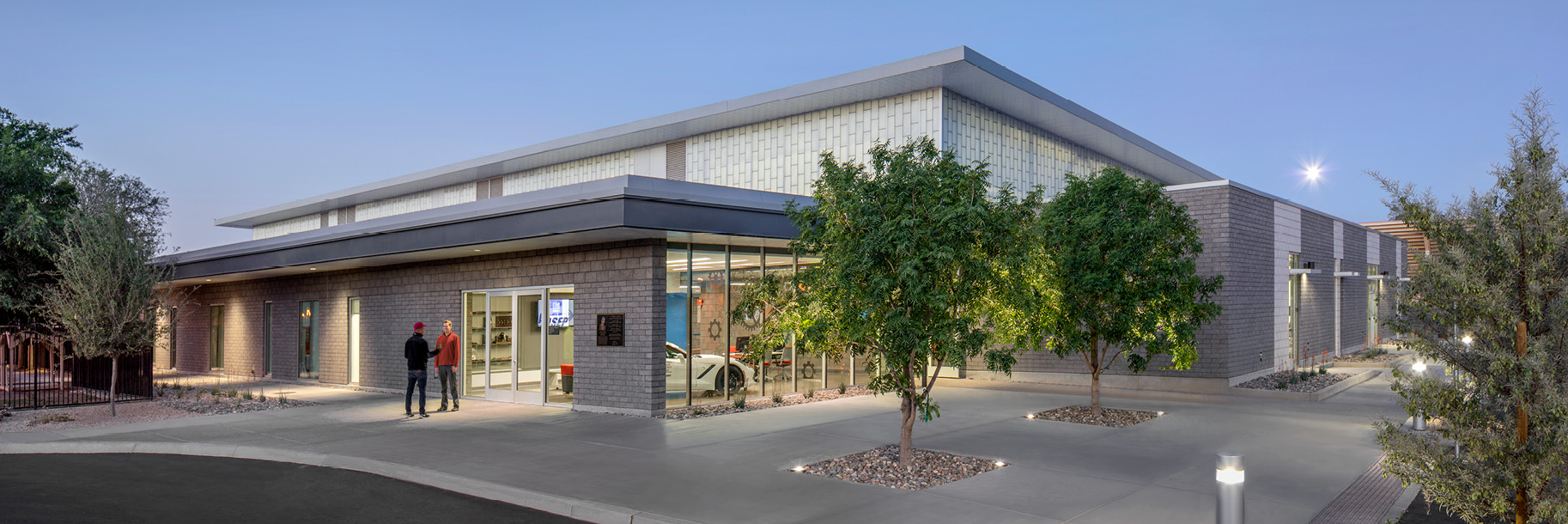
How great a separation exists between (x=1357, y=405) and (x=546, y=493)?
14302mm

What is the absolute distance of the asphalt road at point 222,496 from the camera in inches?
299

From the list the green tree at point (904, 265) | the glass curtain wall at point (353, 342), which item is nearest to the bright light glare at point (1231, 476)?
the green tree at point (904, 265)

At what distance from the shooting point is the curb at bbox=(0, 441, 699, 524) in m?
7.44

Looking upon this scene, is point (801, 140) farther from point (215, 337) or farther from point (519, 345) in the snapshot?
point (215, 337)

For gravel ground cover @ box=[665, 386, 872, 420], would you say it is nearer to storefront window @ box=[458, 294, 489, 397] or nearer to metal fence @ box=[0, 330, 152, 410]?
storefront window @ box=[458, 294, 489, 397]

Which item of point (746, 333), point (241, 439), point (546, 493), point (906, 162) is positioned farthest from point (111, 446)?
point (906, 162)

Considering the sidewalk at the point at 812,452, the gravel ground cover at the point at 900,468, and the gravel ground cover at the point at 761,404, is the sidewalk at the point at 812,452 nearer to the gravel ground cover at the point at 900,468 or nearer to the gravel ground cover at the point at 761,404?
the gravel ground cover at the point at 900,468

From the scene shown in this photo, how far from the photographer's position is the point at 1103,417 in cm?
1330

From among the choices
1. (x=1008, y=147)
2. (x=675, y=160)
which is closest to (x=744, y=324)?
(x=675, y=160)

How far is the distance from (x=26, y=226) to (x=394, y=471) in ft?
41.5

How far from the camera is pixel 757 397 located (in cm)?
1609

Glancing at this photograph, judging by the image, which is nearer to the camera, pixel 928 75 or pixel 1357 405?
pixel 1357 405

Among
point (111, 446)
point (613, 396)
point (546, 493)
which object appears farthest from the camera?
point (613, 396)

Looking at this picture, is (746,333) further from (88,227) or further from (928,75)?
(88,227)
